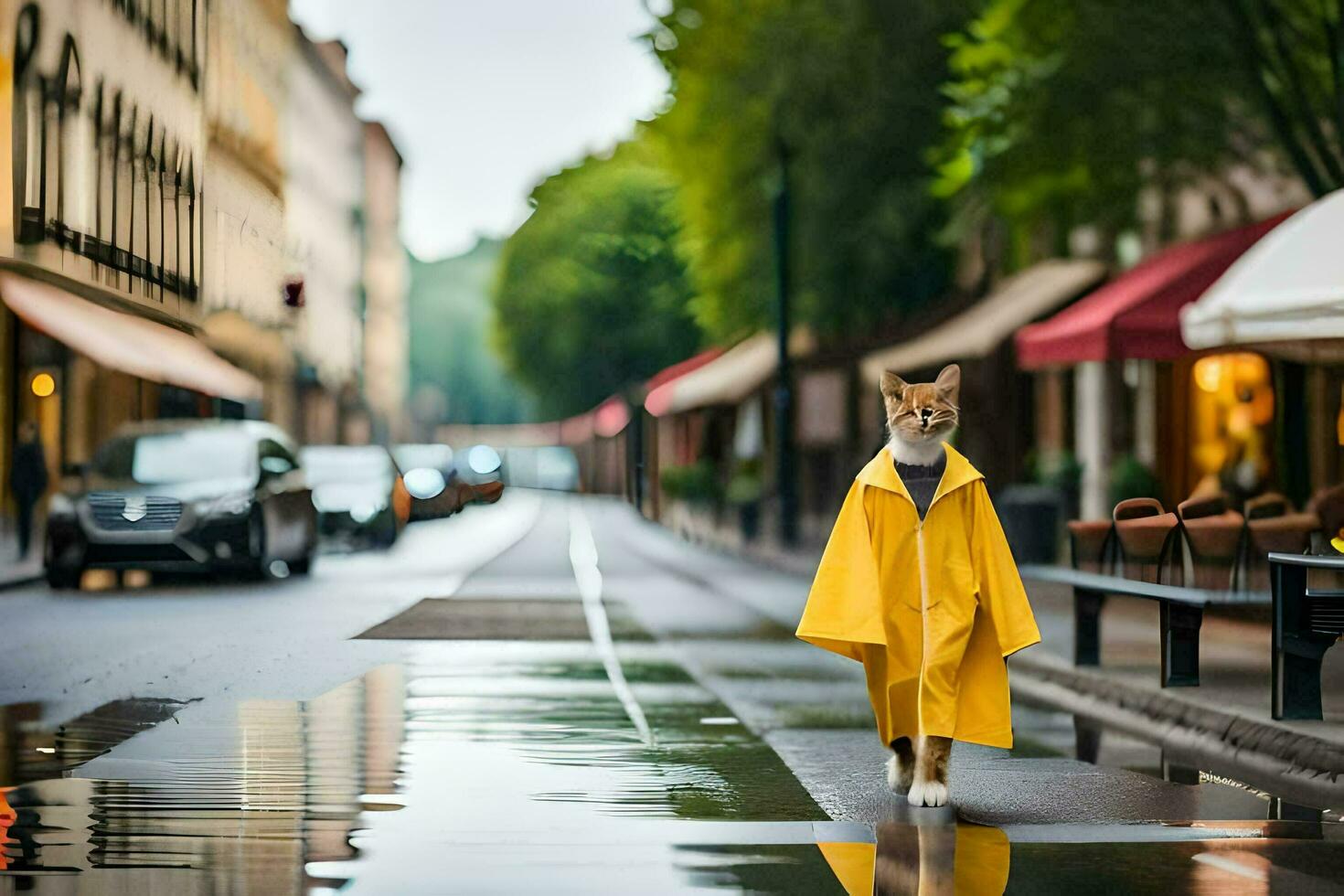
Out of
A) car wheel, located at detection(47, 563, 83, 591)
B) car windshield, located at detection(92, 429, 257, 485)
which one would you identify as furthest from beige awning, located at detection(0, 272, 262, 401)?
car windshield, located at detection(92, 429, 257, 485)


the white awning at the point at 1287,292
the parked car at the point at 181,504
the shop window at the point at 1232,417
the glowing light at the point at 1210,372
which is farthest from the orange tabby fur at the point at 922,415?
the glowing light at the point at 1210,372

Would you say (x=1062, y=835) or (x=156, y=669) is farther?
(x=156, y=669)

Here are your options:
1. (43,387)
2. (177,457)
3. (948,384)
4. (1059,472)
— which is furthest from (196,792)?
(1059,472)

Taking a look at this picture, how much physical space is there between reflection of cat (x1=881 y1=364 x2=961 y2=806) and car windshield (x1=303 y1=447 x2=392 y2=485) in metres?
24.5

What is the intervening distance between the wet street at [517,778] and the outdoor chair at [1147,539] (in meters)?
1.02

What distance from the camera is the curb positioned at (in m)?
9.39

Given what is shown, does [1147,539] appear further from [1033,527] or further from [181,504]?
[1033,527]

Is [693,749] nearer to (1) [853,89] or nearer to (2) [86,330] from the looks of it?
(2) [86,330]

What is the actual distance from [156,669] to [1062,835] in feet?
22.2

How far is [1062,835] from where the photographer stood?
7695mm

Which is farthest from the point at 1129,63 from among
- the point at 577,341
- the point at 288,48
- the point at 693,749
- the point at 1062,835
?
the point at 577,341

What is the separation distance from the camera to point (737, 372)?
41.0 m

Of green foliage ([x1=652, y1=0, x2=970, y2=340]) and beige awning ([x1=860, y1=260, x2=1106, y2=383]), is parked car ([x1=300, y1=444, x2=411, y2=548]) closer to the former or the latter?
green foliage ([x1=652, y1=0, x2=970, y2=340])

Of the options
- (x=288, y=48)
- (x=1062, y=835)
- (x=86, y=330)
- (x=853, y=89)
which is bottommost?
(x=1062, y=835)
